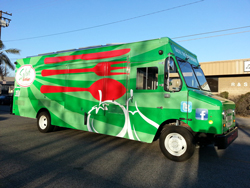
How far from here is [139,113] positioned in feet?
17.8

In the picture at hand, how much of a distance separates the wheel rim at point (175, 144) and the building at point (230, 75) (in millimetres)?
17819

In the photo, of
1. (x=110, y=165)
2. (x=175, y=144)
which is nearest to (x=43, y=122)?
(x=110, y=165)

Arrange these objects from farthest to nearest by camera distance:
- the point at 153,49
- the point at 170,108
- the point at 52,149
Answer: the point at 52,149 → the point at 153,49 → the point at 170,108

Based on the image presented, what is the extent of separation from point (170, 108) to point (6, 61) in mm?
23566

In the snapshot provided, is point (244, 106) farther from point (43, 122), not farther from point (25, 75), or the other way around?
point (25, 75)

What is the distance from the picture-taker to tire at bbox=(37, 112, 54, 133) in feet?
25.5

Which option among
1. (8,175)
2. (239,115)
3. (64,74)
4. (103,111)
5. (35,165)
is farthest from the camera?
(239,115)

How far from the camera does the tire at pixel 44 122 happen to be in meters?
7.79

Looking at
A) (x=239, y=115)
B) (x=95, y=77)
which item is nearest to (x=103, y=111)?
(x=95, y=77)

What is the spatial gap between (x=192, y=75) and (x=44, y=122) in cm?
606

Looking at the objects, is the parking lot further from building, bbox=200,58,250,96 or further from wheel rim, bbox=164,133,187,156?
building, bbox=200,58,250,96

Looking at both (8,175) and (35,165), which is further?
(35,165)

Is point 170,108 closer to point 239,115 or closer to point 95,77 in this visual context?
point 95,77

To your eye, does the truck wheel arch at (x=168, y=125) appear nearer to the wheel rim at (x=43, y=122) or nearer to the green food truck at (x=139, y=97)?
the green food truck at (x=139, y=97)
